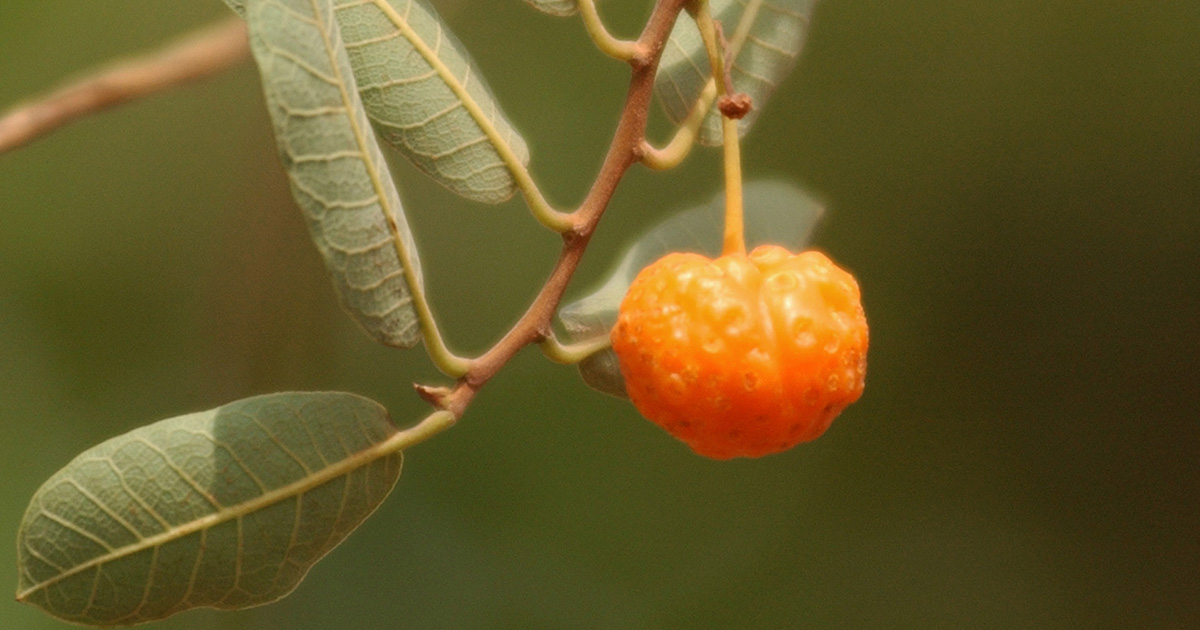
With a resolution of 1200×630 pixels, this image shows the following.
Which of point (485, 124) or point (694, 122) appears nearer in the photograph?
point (485, 124)

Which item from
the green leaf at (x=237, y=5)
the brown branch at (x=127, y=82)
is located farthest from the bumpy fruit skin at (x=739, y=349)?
the brown branch at (x=127, y=82)

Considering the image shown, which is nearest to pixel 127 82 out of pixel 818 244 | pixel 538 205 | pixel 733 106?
pixel 538 205

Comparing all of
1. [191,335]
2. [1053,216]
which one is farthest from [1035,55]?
[191,335]

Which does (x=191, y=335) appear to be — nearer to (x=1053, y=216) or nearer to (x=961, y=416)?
(x=961, y=416)

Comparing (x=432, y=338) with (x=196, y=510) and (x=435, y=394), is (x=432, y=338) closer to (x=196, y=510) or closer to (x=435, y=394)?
(x=435, y=394)

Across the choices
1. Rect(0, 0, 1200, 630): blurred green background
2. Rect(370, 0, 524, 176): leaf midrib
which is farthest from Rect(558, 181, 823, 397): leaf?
Rect(0, 0, 1200, 630): blurred green background

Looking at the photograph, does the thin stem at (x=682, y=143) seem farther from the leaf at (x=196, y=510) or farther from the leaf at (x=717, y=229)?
the leaf at (x=196, y=510)

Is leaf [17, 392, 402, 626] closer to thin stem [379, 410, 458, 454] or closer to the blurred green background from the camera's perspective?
thin stem [379, 410, 458, 454]
